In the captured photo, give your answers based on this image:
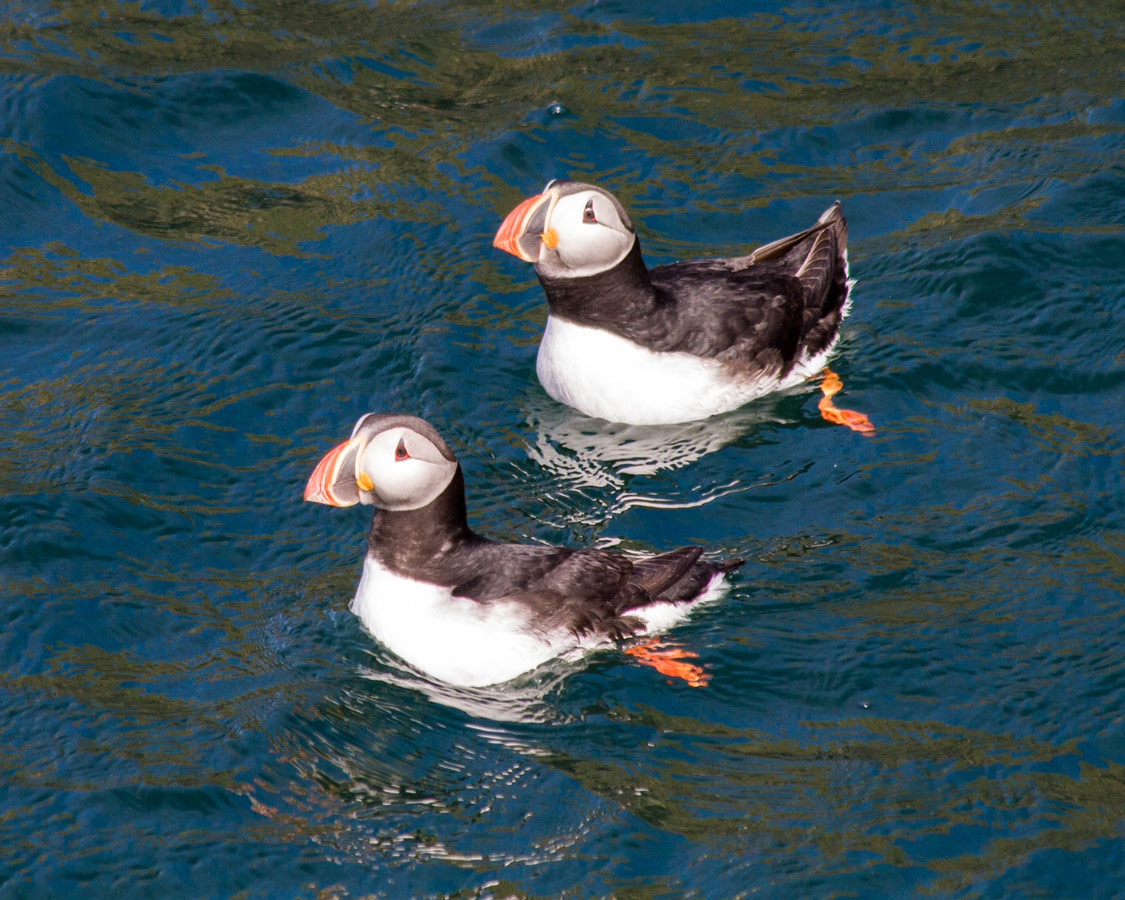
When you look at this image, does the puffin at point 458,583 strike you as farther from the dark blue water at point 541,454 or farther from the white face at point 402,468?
the dark blue water at point 541,454

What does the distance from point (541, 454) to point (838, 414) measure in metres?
1.73

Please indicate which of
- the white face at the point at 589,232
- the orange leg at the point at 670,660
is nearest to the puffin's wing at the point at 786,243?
the white face at the point at 589,232

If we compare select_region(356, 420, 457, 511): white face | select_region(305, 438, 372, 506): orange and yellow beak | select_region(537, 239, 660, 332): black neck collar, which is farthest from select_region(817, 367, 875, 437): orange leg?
select_region(305, 438, 372, 506): orange and yellow beak

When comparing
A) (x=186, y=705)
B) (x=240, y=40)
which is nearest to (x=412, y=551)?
(x=186, y=705)

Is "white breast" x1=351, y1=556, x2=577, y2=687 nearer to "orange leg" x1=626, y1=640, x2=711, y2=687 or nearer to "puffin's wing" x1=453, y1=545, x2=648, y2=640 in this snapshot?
"puffin's wing" x1=453, y1=545, x2=648, y2=640

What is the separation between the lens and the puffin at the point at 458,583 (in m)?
6.17

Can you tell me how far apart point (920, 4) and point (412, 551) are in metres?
7.77

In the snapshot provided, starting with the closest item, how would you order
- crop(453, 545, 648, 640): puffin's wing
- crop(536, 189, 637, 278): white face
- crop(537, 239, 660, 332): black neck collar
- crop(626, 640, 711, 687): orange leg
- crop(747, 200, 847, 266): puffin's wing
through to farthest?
crop(453, 545, 648, 640): puffin's wing, crop(626, 640, 711, 687): orange leg, crop(536, 189, 637, 278): white face, crop(537, 239, 660, 332): black neck collar, crop(747, 200, 847, 266): puffin's wing

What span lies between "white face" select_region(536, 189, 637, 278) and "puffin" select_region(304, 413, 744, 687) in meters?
2.08

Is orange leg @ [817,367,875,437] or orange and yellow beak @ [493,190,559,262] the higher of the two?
orange and yellow beak @ [493,190,559,262]

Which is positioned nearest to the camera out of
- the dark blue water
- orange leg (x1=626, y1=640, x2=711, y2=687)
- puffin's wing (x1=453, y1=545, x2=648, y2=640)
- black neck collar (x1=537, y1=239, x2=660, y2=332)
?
the dark blue water

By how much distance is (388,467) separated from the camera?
612cm

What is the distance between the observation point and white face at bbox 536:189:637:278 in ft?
25.8

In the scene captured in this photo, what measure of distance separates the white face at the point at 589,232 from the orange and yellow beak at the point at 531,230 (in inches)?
1.0
